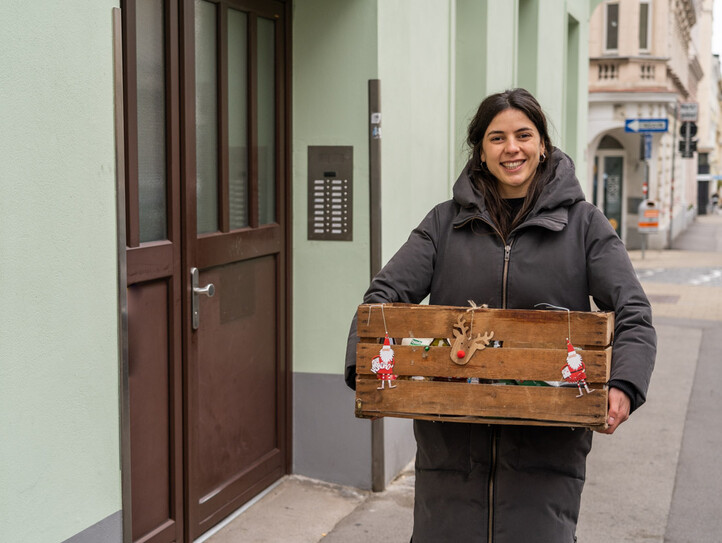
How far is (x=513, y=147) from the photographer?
289 cm

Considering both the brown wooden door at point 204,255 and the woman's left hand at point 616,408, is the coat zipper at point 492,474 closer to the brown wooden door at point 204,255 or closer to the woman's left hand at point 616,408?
the woman's left hand at point 616,408

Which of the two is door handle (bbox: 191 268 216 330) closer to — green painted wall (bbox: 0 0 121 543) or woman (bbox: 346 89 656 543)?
green painted wall (bbox: 0 0 121 543)

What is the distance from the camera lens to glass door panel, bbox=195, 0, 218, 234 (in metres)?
4.50

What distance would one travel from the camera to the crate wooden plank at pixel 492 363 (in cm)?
255

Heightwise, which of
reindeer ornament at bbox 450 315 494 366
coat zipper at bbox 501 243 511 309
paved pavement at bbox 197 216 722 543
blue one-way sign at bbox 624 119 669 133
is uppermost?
blue one-way sign at bbox 624 119 669 133

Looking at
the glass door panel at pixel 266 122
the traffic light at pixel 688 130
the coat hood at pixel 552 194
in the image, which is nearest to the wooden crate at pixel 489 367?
the coat hood at pixel 552 194

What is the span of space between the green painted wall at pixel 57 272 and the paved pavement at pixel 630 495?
1.54 meters

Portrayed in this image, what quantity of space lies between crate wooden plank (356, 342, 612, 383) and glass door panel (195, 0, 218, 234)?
2030mm

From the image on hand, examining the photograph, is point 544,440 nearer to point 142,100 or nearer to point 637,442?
point 142,100

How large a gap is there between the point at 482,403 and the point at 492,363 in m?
0.11

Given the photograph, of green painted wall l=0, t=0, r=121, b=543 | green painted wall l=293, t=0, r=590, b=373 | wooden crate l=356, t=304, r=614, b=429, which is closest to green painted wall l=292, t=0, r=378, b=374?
green painted wall l=293, t=0, r=590, b=373

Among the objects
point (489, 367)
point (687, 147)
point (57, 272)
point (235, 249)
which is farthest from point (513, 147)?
point (687, 147)

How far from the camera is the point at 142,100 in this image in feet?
13.0

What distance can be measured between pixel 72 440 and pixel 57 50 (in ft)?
3.91
